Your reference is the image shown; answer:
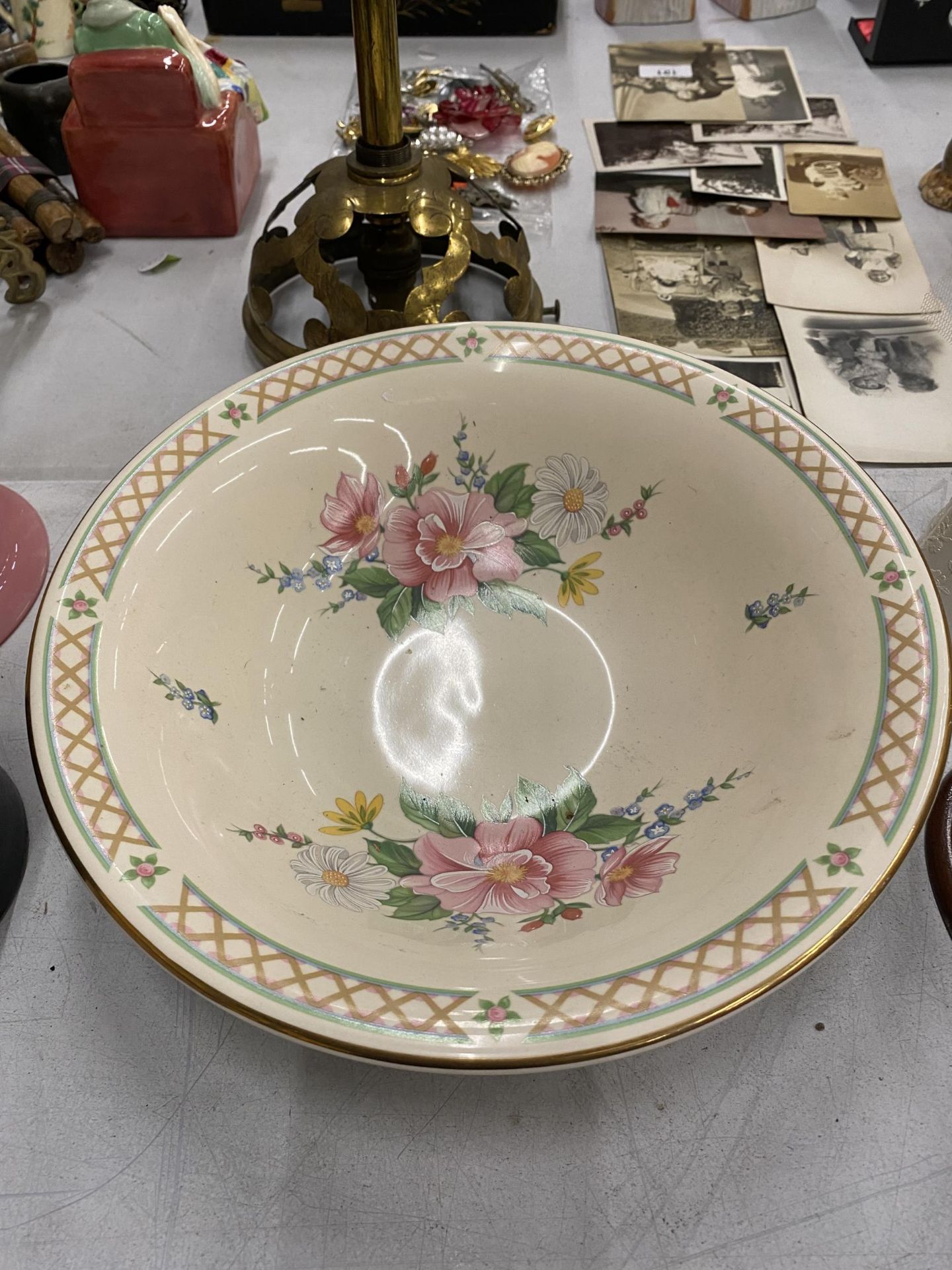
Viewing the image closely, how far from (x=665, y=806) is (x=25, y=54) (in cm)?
131

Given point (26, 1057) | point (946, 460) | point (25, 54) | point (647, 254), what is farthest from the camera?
point (25, 54)

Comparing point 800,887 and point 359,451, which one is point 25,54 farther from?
point 800,887

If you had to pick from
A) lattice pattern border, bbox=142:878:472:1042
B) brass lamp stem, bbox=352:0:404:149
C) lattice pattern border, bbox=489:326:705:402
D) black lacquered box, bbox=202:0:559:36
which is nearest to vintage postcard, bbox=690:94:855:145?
black lacquered box, bbox=202:0:559:36

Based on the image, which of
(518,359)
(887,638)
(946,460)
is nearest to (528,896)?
(887,638)

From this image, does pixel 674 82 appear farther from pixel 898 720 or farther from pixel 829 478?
pixel 898 720

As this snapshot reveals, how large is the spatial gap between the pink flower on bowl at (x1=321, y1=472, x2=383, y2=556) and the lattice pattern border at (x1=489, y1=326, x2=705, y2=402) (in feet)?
0.42

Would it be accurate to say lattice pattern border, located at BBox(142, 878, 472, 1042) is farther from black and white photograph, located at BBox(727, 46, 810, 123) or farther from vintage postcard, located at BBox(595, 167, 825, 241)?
black and white photograph, located at BBox(727, 46, 810, 123)

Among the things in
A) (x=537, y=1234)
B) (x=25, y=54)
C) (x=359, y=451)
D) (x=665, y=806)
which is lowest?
(x=537, y=1234)

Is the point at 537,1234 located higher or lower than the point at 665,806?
lower

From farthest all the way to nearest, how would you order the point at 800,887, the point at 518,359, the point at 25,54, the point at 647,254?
the point at 25,54, the point at 647,254, the point at 518,359, the point at 800,887

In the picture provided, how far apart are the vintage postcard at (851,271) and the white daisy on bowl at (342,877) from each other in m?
0.79

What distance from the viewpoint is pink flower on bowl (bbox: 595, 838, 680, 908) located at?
542 millimetres

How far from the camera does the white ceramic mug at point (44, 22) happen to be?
54.0 inches

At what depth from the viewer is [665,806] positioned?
0.60 metres
